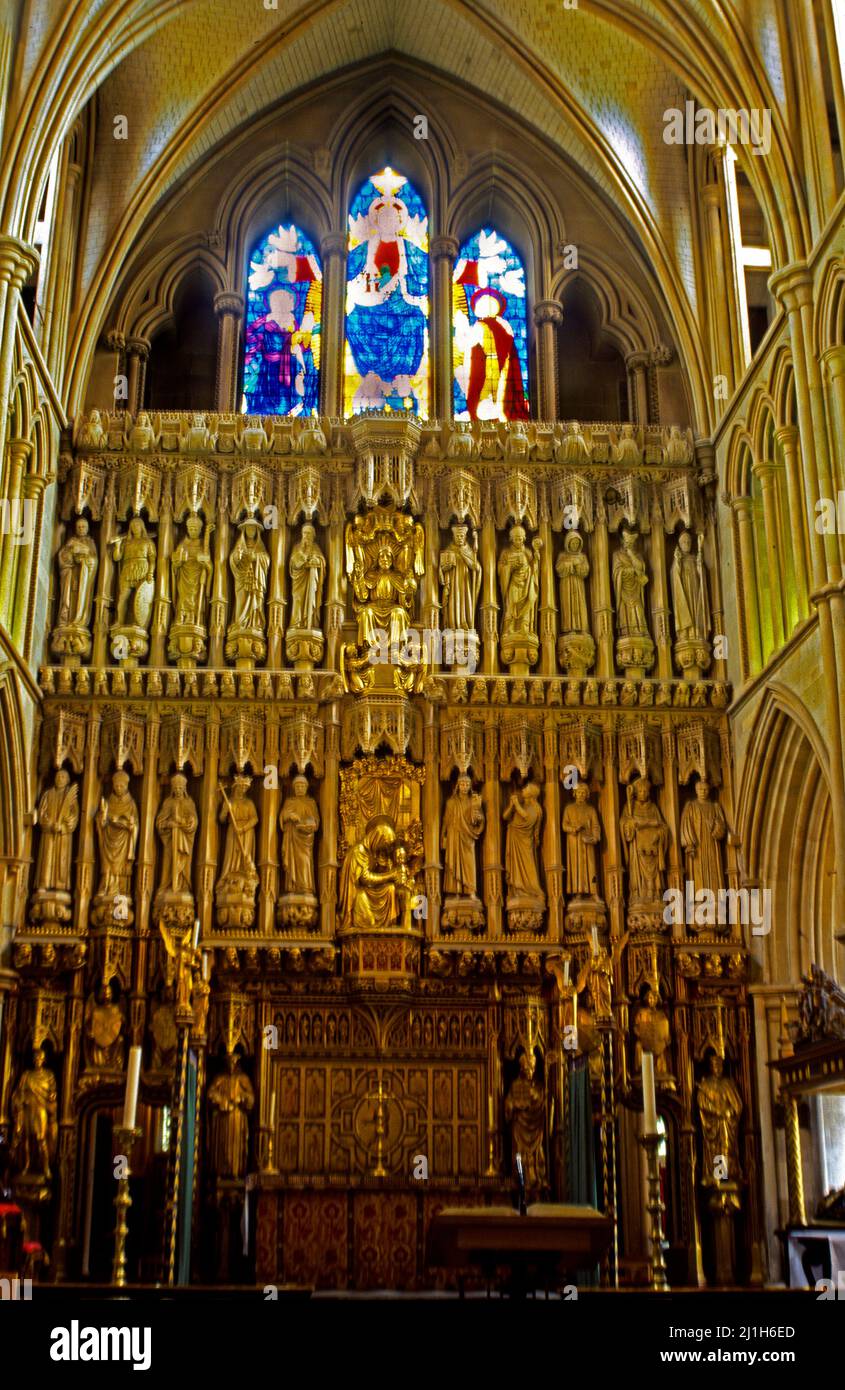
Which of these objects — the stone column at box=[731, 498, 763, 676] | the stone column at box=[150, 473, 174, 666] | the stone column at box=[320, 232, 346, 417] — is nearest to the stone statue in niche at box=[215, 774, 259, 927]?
the stone column at box=[150, 473, 174, 666]

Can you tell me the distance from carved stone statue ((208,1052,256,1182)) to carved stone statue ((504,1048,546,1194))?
9.55 feet

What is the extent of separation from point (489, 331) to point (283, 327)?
2.92 metres

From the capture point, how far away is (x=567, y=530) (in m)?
20.2

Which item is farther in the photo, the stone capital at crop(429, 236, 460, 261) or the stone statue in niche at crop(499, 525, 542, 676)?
the stone capital at crop(429, 236, 460, 261)

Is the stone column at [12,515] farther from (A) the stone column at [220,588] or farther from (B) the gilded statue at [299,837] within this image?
(B) the gilded statue at [299,837]

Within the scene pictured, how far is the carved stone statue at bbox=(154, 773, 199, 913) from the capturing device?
59.3 ft

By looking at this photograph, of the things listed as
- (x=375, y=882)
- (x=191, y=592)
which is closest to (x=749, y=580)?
(x=375, y=882)

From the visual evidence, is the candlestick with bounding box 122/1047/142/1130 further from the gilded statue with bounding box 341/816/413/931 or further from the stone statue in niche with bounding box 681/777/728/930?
the stone statue in niche with bounding box 681/777/728/930

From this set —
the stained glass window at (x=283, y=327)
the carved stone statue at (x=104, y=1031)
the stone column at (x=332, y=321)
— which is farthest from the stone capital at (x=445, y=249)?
the carved stone statue at (x=104, y=1031)

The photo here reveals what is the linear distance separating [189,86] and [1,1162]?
1402 centimetres

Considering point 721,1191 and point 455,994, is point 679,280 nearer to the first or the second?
point 455,994

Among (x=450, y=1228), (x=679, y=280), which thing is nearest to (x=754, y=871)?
(x=679, y=280)

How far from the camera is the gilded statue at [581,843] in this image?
60.2ft

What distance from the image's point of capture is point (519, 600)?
64.5 feet
